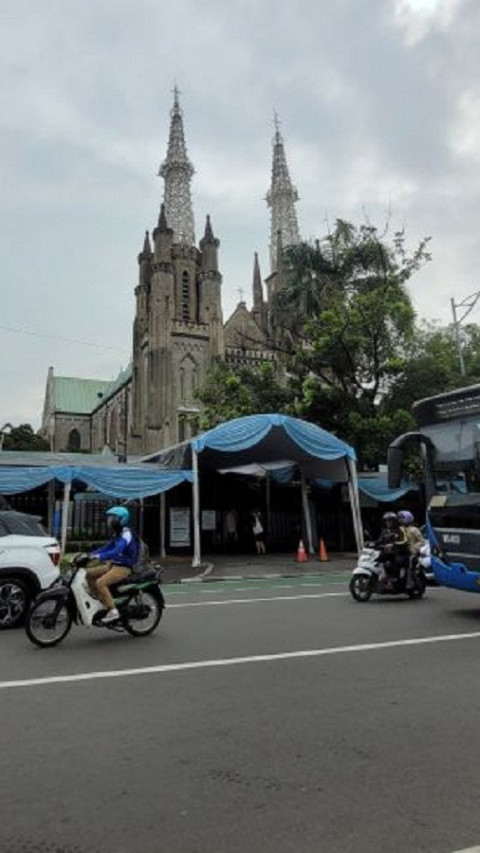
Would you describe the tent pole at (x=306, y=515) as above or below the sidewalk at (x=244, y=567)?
above

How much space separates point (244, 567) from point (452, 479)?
11.2 metres

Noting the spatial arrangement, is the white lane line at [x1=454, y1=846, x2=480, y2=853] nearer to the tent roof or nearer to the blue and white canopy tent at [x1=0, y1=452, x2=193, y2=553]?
the blue and white canopy tent at [x1=0, y1=452, x2=193, y2=553]

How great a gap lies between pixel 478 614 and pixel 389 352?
19900mm

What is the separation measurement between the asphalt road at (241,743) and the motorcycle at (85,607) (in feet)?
0.75

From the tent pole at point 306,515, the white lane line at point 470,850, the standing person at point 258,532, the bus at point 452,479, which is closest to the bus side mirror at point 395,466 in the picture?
the bus at point 452,479

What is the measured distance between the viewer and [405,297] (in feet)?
102

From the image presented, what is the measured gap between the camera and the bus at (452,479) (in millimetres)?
10094

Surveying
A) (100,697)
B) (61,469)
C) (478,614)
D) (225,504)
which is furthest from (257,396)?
(100,697)

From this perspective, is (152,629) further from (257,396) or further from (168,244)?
(168,244)

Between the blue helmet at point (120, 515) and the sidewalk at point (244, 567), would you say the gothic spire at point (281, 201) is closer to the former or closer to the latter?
the sidewalk at point (244, 567)

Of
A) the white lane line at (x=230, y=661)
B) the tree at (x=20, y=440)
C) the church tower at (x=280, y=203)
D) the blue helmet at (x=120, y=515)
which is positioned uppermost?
the church tower at (x=280, y=203)

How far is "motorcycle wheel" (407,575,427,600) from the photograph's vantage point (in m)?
12.9

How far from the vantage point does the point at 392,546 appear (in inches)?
502

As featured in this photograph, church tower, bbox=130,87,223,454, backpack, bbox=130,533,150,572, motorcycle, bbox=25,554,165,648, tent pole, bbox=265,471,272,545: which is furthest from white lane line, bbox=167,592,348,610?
church tower, bbox=130,87,223,454
